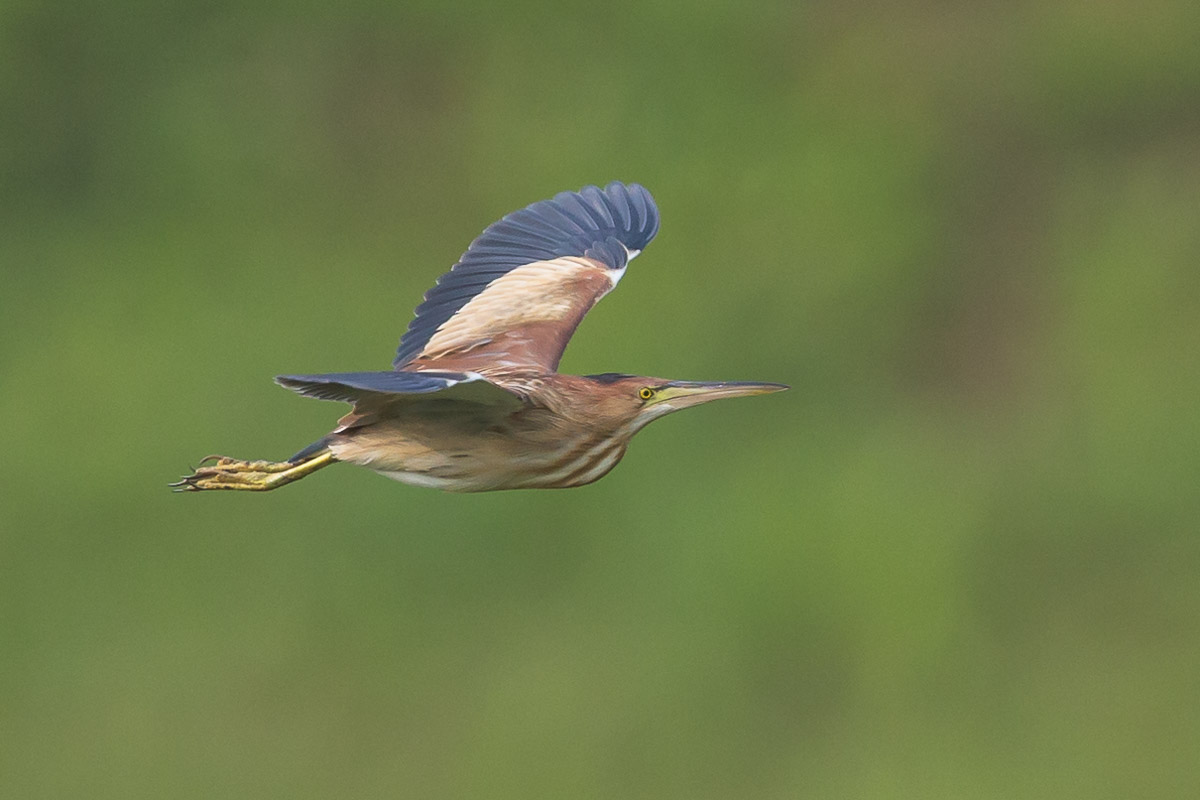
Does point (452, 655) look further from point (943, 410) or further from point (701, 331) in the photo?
point (943, 410)

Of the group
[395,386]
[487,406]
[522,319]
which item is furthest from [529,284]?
[395,386]

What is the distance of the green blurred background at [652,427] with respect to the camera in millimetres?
9039

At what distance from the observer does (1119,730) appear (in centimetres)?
901

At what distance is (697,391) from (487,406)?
1.34 ft

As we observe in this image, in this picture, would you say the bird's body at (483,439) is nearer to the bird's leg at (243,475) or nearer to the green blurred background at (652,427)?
the bird's leg at (243,475)

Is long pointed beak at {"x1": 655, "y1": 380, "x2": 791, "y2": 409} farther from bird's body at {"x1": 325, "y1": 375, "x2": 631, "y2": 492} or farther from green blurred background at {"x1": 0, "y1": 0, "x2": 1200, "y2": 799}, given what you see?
green blurred background at {"x1": 0, "y1": 0, "x2": 1200, "y2": 799}

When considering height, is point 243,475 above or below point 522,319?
below

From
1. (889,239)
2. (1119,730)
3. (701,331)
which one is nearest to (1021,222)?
(889,239)

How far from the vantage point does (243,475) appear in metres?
5.08

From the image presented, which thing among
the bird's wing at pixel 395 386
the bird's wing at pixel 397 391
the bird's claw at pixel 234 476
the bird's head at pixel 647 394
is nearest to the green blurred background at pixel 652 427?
the bird's claw at pixel 234 476

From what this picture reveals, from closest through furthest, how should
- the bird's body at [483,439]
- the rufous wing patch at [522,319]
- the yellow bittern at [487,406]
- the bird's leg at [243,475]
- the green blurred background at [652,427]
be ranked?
the yellow bittern at [487,406] < the bird's body at [483,439] < the bird's leg at [243,475] < the rufous wing patch at [522,319] < the green blurred background at [652,427]

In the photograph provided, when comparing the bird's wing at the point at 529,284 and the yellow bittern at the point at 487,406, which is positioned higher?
the bird's wing at the point at 529,284

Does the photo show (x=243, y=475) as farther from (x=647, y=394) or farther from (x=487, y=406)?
(x=647, y=394)

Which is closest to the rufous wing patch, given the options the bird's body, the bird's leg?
the bird's body
